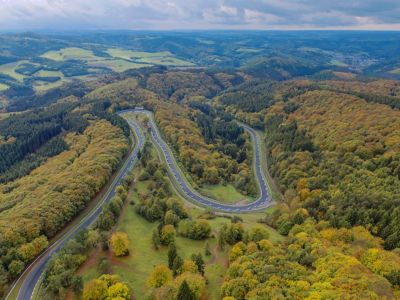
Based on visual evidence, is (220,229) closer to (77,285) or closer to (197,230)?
(197,230)

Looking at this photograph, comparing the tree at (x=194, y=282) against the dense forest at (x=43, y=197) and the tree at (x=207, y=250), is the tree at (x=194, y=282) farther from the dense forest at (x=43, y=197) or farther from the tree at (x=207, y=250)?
the dense forest at (x=43, y=197)

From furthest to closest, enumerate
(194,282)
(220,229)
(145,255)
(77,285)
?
(220,229), (145,255), (77,285), (194,282)

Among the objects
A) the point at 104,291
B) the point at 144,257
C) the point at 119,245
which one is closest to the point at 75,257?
the point at 119,245

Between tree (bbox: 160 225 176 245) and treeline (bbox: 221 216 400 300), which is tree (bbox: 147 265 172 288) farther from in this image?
tree (bbox: 160 225 176 245)

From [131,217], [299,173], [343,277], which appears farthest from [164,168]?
[343,277]

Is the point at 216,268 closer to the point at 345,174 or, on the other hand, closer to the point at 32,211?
the point at 32,211

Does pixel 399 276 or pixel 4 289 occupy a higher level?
pixel 399 276
